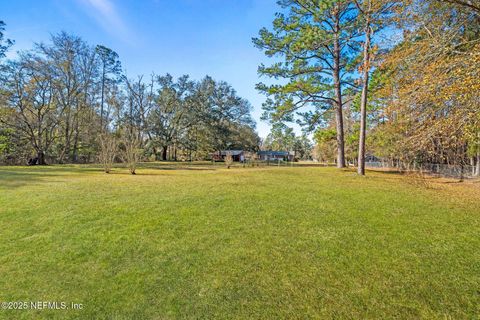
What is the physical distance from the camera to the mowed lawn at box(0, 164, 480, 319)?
245 centimetres

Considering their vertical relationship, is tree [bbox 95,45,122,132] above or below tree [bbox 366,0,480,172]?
above

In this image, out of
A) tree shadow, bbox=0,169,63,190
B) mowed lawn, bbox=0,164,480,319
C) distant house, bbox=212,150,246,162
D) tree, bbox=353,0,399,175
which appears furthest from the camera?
distant house, bbox=212,150,246,162

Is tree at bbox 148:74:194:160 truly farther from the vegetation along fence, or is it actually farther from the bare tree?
the vegetation along fence

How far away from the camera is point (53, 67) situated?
75.4 feet

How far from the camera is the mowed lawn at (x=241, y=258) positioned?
2.45 metres

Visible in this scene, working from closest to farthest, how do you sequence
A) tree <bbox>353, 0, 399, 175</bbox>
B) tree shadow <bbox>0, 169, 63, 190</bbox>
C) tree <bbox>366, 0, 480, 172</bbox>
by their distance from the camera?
tree <bbox>366, 0, 480, 172</bbox>
tree shadow <bbox>0, 169, 63, 190</bbox>
tree <bbox>353, 0, 399, 175</bbox>

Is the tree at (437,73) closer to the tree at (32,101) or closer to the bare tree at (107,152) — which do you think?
the bare tree at (107,152)

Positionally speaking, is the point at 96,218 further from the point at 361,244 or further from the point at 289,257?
the point at 361,244

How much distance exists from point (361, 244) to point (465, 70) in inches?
184

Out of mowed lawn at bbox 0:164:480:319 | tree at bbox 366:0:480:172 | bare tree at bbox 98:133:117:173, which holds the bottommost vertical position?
mowed lawn at bbox 0:164:480:319

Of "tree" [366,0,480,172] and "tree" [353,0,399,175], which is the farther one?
"tree" [353,0,399,175]

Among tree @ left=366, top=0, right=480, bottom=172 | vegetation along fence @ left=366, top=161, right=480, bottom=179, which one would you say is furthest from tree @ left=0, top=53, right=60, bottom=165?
vegetation along fence @ left=366, top=161, right=480, bottom=179

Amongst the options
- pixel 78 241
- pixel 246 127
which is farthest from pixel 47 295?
pixel 246 127

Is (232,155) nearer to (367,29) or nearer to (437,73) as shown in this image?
(367,29)
